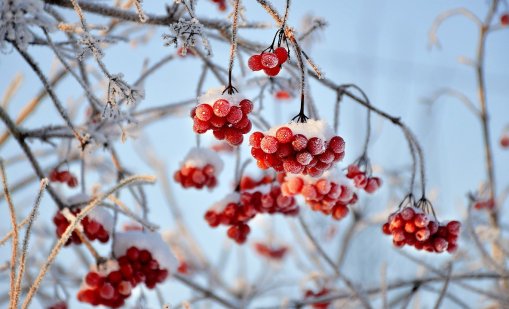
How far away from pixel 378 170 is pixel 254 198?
2290 millimetres

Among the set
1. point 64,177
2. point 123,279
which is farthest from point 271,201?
Answer: point 64,177

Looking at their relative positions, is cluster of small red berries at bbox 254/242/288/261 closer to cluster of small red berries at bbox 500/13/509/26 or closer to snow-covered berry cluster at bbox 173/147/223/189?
cluster of small red berries at bbox 500/13/509/26

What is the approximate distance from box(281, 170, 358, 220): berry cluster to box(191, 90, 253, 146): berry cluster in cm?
43

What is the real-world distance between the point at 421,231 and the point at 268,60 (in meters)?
0.78

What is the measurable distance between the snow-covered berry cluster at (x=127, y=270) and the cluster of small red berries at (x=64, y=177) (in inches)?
13.6

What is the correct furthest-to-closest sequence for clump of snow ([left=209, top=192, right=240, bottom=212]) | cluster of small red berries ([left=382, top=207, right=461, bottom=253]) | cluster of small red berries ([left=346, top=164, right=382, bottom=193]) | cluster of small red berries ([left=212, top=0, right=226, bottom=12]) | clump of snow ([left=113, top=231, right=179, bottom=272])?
1. cluster of small red berries ([left=212, top=0, right=226, bottom=12])
2. clump of snow ([left=209, top=192, right=240, bottom=212])
3. clump of snow ([left=113, top=231, right=179, bottom=272])
4. cluster of small red berries ([left=346, top=164, right=382, bottom=193])
5. cluster of small red berries ([left=382, top=207, right=461, bottom=253])

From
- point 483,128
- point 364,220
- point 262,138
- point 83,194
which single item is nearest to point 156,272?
point 83,194

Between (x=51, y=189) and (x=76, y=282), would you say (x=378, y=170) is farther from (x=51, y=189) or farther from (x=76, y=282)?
(x=51, y=189)

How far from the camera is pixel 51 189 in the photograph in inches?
74.0

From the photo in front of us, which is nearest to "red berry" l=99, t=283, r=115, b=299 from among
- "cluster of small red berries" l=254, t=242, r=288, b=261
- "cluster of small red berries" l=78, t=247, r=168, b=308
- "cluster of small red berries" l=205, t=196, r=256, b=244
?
"cluster of small red berries" l=78, t=247, r=168, b=308

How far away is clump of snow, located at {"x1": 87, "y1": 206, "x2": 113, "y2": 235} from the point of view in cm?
193

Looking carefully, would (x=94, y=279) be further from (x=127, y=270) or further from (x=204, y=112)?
(x=204, y=112)

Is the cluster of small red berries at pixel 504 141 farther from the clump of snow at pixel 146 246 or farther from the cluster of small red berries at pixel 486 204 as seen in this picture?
the clump of snow at pixel 146 246

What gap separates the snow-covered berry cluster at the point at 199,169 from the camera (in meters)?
2.24
